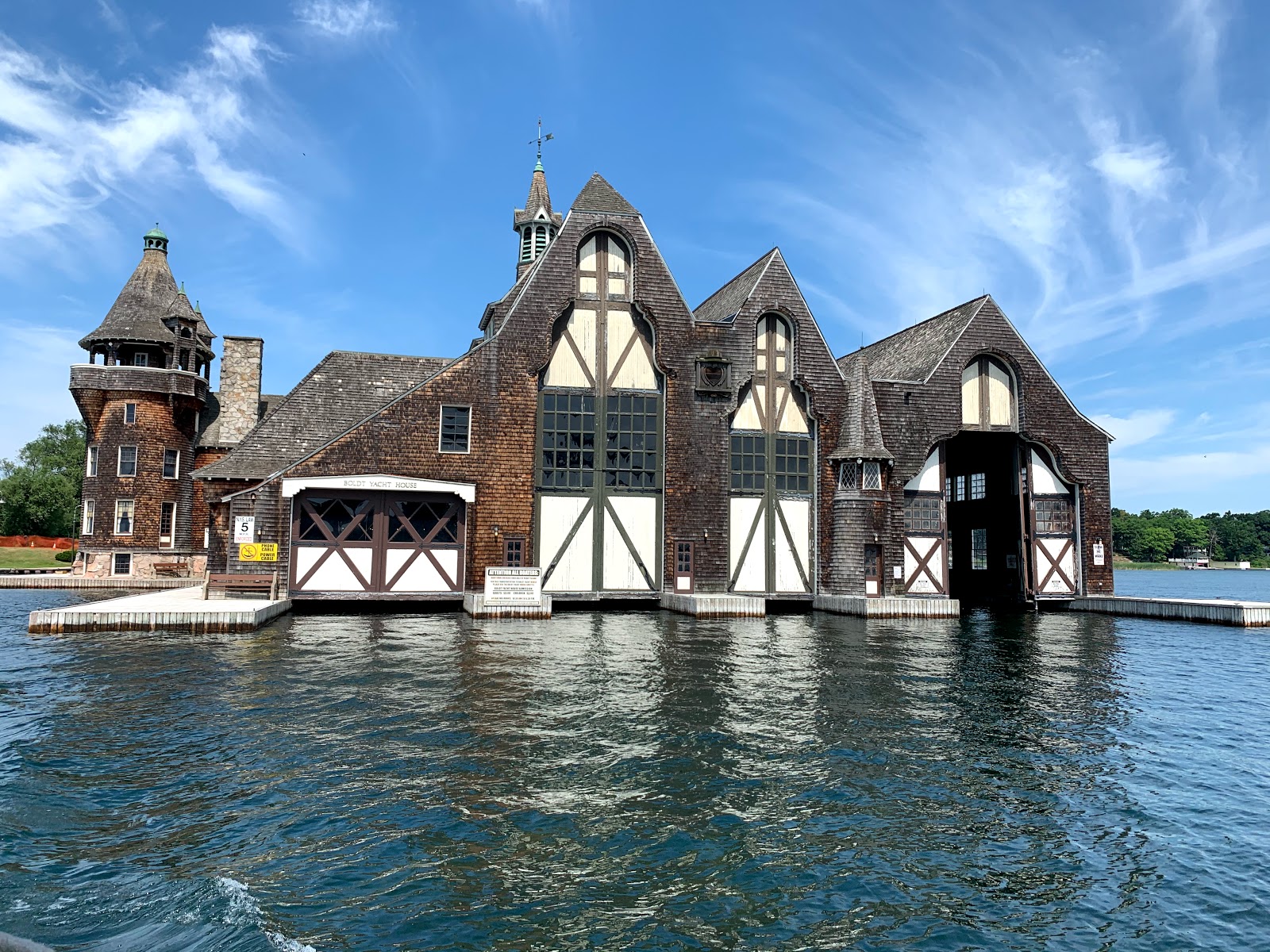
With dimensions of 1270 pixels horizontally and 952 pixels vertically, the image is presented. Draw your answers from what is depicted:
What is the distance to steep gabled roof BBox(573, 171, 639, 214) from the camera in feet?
105

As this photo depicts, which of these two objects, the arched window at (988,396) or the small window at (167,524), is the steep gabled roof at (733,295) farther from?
the small window at (167,524)

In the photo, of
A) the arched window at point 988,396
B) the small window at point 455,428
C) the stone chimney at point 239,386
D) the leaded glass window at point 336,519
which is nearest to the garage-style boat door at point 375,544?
the leaded glass window at point 336,519

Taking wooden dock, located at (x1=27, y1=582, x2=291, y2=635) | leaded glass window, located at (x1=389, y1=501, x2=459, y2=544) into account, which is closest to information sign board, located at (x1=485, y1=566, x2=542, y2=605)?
leaded glass window, located at (x1=389, y1=501, x2=459, y2=544)

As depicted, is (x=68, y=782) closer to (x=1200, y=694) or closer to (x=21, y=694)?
(x=21, y=694)

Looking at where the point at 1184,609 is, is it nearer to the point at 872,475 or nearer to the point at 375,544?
the point at 872,475

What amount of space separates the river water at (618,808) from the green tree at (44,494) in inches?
2887

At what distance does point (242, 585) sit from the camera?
27.9 metres

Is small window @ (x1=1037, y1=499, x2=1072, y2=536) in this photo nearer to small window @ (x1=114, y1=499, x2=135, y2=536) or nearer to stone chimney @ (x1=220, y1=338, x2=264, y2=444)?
stone chimney @ (x1=220, y1=338, x2=264, y2=444)

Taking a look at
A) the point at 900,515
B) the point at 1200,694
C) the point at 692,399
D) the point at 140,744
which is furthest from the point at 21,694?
the point at 900,515

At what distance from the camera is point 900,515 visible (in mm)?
33312

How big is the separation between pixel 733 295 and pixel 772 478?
9.22m

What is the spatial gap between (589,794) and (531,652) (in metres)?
10.6

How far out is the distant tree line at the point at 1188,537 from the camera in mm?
177750

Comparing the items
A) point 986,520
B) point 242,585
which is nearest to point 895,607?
point 986,520
